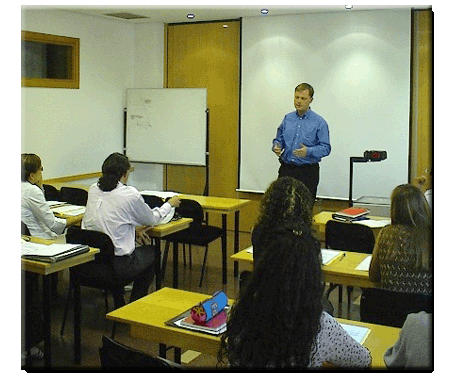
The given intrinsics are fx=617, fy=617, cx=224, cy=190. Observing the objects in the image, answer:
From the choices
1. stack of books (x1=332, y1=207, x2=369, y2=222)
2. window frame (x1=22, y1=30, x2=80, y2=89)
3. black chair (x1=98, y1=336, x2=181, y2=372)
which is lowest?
black chair (x1=98, y1=336, x2=181, y2=372)

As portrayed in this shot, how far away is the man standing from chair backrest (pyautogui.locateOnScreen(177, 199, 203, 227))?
3.40 ft

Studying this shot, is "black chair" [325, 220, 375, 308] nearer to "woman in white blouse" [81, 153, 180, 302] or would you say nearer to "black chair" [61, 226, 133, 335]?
"woman in white blouse" [81, 153, 180, 302]

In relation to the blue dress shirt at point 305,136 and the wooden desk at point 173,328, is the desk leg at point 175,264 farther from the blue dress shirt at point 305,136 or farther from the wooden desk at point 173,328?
the wooden desk at point 173,328

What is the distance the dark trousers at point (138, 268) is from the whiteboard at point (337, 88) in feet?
10.8

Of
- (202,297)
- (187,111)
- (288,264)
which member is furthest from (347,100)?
(288,264)

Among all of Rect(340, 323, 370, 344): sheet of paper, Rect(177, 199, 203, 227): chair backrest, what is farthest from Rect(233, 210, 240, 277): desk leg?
Rect(340, 323, 370, 344): sheet of paper

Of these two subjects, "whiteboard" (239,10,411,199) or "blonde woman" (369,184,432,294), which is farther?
"whiteboard" (239,10,411,199)

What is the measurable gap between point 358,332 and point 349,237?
1.84 metres

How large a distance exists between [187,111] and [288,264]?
5.87 m

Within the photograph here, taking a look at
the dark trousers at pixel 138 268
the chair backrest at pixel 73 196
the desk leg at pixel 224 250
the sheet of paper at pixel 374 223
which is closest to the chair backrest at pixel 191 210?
the desk leg at pixel 224 250

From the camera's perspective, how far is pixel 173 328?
238 cm

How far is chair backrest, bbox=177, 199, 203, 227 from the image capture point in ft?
16.8

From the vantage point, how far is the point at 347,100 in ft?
22.6
